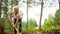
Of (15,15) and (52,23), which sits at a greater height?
(15,15)

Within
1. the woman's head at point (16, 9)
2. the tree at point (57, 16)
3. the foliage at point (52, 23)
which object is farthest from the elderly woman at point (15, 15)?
the tree at point (57, 16)

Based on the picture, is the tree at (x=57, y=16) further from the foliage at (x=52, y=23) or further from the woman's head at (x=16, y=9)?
the woman's head at (x=16, y=9)

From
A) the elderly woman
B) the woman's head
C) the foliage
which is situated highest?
the woman's head

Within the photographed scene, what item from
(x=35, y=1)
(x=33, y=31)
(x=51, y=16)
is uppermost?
(x=35, y=1)

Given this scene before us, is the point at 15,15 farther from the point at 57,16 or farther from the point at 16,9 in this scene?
the point at 57,16

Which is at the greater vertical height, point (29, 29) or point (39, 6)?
point (39, 6)

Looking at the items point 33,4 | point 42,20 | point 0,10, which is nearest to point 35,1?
point 33,4

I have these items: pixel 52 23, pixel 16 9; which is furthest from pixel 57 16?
pixel 16 9

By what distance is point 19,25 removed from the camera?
235 centimetres

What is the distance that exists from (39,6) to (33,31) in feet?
0.97

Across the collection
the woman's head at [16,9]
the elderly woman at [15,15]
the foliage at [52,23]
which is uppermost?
the woman's head at [16,9]

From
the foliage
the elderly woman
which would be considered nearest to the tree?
the foliage

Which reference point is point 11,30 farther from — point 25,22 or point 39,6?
point 39,6

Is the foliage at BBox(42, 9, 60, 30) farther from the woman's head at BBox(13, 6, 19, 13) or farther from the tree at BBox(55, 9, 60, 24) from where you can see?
the woman's head at BBox(13, 6, 19, 13)
